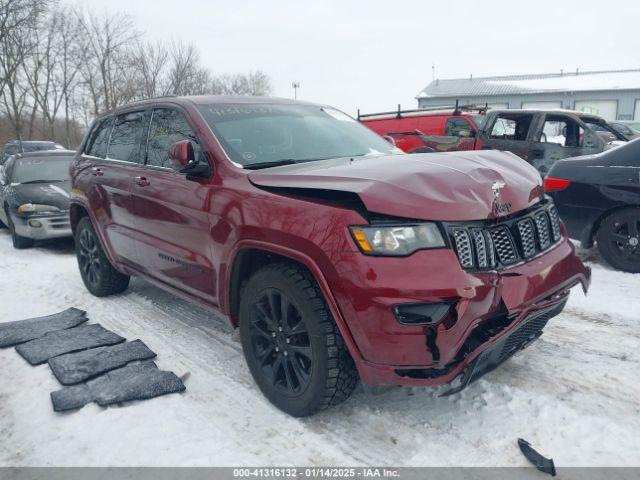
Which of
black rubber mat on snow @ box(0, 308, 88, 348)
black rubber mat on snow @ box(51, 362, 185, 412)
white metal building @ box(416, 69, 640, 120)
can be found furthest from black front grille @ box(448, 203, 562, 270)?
white metal building @ box(416, 69, 640, 120)

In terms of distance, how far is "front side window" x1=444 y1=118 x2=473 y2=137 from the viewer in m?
10.0

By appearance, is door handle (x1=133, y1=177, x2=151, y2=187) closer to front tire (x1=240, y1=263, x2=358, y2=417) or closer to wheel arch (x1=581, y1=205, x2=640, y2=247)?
front tire (x1=240, y1=263, x2=358, y2=417)

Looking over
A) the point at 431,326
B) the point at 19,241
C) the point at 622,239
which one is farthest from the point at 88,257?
the point at 622,239

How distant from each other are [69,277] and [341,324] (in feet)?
15.6

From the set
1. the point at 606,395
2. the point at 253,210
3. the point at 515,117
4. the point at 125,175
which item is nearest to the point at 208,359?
the point at 253,210

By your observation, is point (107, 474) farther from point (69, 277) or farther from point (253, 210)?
point (69, 277)

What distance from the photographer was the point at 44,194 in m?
7.80

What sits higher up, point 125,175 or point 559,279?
point 125,175

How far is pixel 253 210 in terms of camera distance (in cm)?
277

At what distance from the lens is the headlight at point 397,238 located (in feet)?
7.50

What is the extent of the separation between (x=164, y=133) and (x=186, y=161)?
865mm

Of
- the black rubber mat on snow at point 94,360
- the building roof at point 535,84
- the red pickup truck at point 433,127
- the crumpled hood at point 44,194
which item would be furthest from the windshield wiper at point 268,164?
the building roof at point 535,84

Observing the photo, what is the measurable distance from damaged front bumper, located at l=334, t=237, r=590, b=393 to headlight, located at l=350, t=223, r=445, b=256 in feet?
0.15

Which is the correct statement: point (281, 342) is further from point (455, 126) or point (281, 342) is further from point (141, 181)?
point (455, 126)
